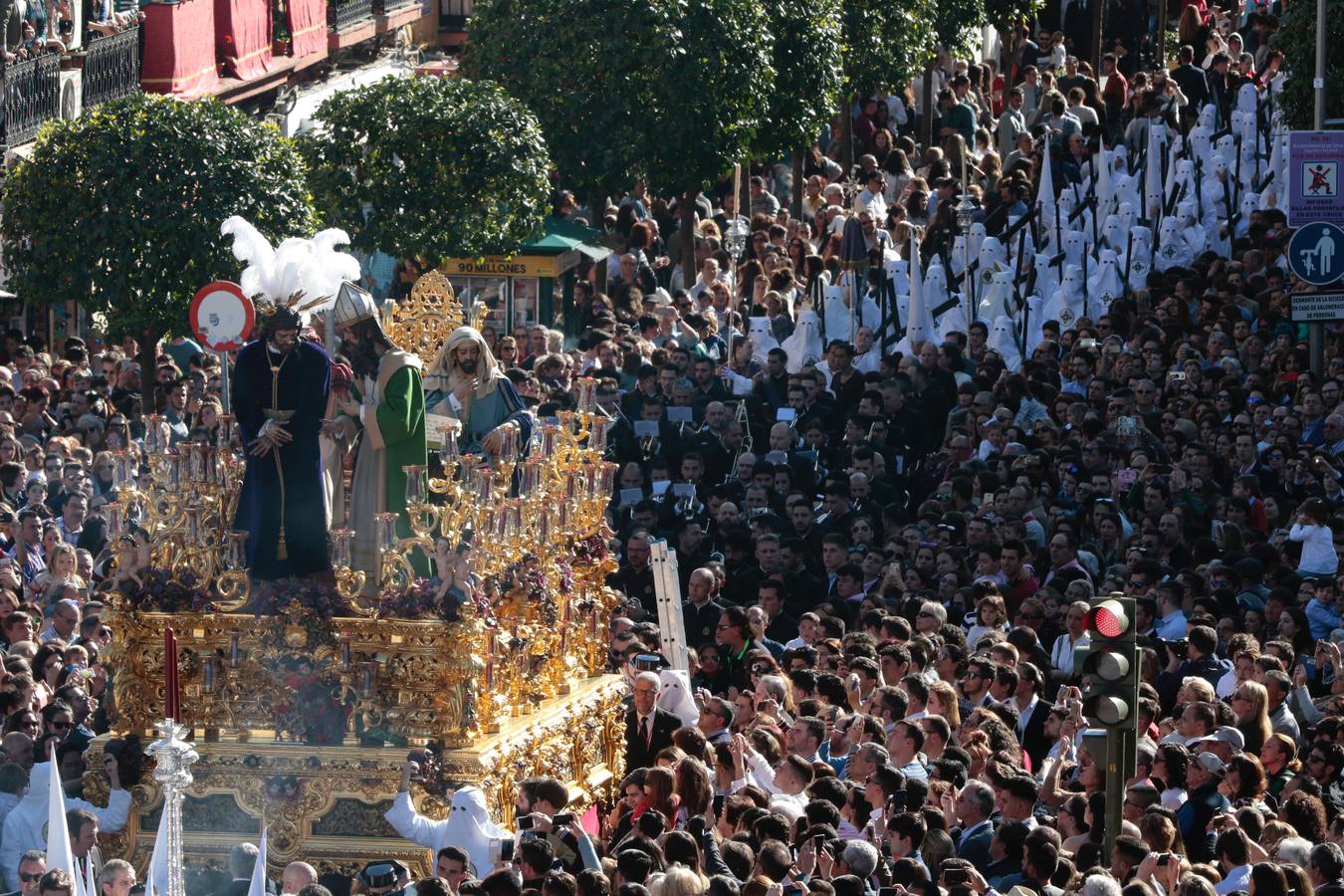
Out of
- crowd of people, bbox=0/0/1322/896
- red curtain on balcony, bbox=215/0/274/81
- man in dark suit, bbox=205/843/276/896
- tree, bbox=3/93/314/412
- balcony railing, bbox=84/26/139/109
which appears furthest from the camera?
red curtain on balcony, bbox=215/0/274/81

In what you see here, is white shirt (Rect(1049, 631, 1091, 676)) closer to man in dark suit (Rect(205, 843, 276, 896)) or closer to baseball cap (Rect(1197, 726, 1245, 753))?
baseball cap (Rect(1197, 726, 1245, 753))

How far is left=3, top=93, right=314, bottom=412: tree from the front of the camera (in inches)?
969

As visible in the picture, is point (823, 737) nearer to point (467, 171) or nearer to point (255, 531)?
point (255, 531)

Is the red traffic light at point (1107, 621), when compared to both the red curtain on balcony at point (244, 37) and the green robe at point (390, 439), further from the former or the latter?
the red curtain on balcony at point (244, 37)

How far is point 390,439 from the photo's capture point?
15.4 metres

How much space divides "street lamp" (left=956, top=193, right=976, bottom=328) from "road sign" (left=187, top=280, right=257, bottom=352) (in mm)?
12848

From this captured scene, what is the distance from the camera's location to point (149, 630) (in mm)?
14953

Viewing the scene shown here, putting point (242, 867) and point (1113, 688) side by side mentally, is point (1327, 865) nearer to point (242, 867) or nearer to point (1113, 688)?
point (1113, 688)

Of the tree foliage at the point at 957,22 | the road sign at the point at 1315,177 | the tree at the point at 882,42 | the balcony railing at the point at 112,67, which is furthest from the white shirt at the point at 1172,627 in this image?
the tree foliage at the point at 957,22

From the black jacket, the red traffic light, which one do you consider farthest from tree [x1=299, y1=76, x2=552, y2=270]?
the red traffic light

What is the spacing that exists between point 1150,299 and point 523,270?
6.91 m

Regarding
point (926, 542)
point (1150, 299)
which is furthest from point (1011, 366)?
point (926, 542)

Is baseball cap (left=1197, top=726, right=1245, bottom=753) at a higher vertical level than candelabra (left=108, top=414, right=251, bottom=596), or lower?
lower

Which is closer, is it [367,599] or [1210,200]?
[367,599]
